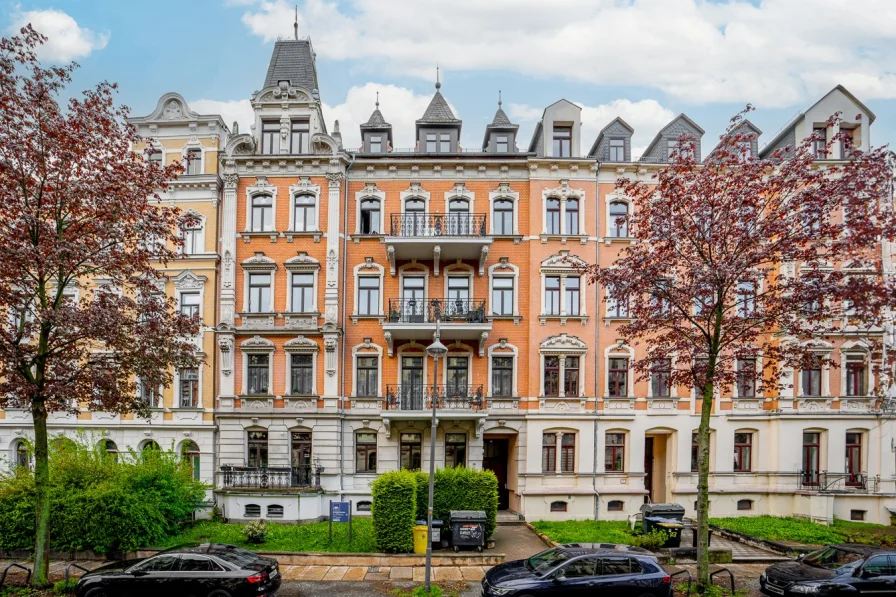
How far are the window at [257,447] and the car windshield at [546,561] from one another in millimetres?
13346

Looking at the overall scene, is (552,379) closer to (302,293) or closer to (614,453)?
(614,453)

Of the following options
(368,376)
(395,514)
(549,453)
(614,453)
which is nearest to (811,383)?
(614,453)

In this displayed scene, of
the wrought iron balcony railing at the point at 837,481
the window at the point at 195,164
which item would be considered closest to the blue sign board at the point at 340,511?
the window at the point at 195,164

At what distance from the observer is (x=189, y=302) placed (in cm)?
2434

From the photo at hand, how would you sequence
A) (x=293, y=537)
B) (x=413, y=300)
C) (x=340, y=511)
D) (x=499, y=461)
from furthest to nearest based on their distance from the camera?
(x=499, y=461), (x=413, y=300), (x=293, y=537), (x=340, y=511)

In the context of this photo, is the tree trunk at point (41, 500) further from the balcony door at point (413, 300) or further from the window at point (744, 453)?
the window at point (744, 453)

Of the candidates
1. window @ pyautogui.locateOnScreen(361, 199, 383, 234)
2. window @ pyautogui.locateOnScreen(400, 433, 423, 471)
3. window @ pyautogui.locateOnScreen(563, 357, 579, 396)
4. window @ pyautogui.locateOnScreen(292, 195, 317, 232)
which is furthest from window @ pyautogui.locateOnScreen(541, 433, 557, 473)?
window @ pyautogui.locateOnScreen(292, 195, 317, 232)

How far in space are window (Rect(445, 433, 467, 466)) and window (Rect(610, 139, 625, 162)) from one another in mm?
12972

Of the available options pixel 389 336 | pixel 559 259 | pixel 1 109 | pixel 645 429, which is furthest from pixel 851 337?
pixel 1 109

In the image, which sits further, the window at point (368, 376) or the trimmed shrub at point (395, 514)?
the window at point (368, 376)

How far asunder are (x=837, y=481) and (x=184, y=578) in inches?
917

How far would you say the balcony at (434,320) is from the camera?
75.3 ft

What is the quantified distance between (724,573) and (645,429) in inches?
305

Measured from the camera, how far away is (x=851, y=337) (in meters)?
23.7
